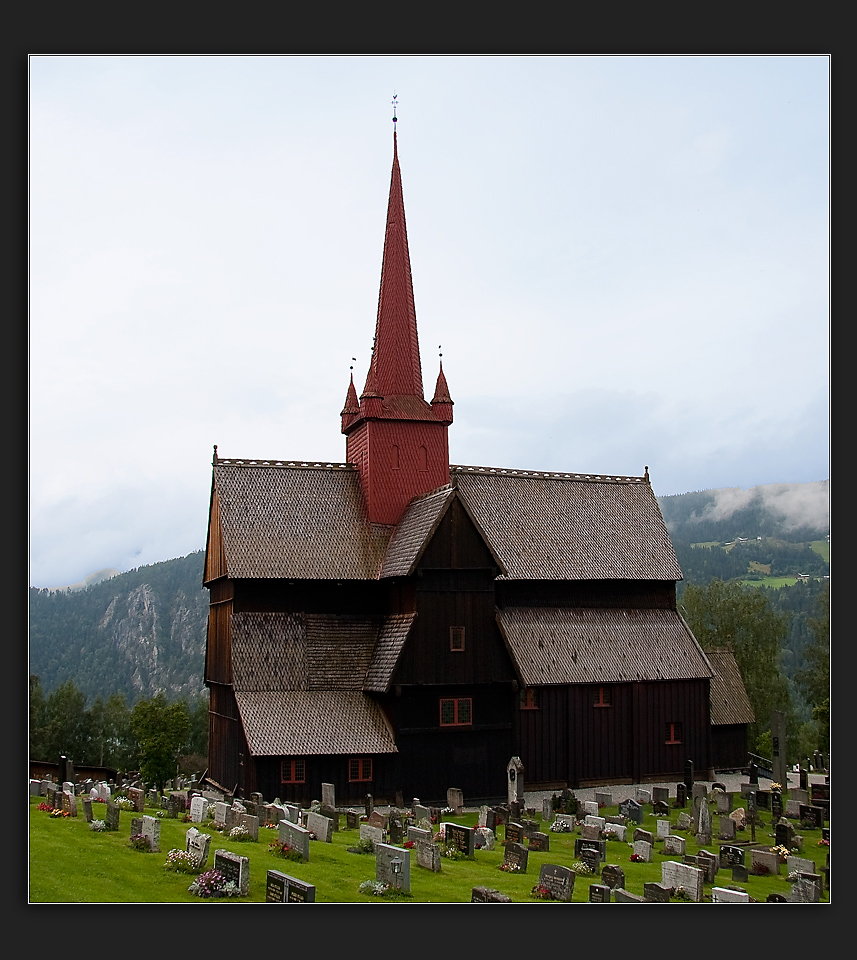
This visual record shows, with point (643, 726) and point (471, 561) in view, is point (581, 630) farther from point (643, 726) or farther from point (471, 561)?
point (471, 561)

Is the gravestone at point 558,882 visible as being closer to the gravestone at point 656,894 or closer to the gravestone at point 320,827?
the gravestone at point 656,894

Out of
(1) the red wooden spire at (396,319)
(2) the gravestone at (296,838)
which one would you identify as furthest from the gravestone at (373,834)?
(1) the red wooden spire at (396,319)

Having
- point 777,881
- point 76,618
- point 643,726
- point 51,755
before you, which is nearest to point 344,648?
point 643,726

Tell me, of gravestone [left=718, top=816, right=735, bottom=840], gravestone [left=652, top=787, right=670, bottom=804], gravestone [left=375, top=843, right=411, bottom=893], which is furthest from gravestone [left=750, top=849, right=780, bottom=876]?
gravestone [left=652, top=787, right=670, bottom=804]

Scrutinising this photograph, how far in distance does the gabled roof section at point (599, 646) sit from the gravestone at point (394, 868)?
14.8m

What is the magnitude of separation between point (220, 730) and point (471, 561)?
995 cm

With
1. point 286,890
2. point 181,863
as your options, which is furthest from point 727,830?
point 181,863

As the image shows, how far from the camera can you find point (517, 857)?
770 inches

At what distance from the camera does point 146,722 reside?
38562mm

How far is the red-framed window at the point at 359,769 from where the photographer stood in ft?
94.7

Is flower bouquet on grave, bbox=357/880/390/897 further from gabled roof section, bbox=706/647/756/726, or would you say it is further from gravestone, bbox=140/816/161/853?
gabled roof section, bbox=706/647/756/726

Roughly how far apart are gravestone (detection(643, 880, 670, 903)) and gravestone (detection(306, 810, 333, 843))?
7300 millimetres

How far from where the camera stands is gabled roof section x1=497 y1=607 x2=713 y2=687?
32875 millimetres

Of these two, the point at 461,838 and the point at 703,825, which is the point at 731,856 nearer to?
the point at 703,825
